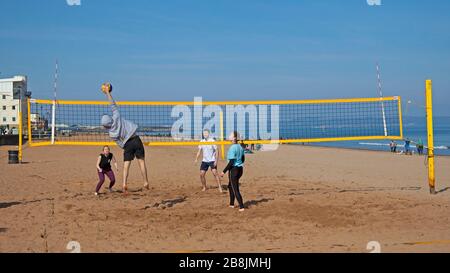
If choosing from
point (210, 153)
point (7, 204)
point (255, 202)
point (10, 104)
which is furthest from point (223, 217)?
point (10, 104)

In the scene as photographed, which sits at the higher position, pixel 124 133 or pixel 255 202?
pixel 124 133

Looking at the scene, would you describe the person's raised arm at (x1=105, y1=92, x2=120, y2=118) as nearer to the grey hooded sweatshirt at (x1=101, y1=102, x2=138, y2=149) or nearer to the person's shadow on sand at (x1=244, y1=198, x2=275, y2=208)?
the grey hooded sweatshirt at (x1=101, y1=102, x2=138, y2=149)

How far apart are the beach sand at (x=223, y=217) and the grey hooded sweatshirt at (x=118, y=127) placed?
1.21 meters

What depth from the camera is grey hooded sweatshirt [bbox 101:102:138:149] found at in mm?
9180

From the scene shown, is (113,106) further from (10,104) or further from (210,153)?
(10,104)

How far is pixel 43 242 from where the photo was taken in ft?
20.1

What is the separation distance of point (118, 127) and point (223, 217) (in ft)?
9.81

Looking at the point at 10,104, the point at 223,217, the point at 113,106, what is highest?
the point at 10,104

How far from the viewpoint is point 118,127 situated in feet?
31.2

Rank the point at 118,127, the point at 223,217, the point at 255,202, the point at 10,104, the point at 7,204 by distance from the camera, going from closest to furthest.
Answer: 1. the point at 223,217
2. the point at 7,204
3. the point at 255,202
4. the point at 118,127
5. the point at 10,104
